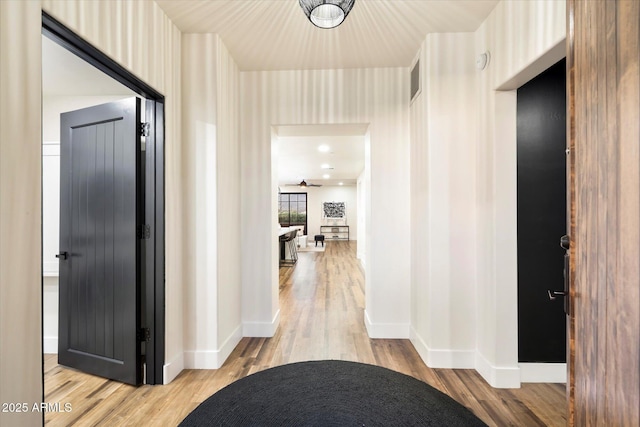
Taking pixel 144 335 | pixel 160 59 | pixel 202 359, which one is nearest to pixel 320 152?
pixel 160 59

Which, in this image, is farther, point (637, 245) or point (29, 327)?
point (29, 327)

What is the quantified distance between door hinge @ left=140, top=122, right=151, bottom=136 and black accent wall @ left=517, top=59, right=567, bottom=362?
285 centimetres

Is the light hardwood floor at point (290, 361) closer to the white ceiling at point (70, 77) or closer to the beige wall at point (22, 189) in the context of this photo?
the beige wall at point (22, 189)

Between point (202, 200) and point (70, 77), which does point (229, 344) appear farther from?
point (70, 77)

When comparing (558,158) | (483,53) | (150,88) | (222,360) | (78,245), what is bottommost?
(222,360)

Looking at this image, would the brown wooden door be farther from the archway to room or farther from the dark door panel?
the dark door panel

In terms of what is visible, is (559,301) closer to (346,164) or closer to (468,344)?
(468,344)

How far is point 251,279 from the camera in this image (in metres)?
3.00

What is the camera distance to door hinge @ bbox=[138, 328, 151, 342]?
2.11 m

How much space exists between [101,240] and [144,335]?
810 mm

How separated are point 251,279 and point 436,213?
6.46 feet

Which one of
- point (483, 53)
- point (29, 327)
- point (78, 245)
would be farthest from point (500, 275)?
point (78, 245)

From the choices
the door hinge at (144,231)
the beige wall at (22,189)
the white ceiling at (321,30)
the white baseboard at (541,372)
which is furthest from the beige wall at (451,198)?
the beige wall at (22,189)

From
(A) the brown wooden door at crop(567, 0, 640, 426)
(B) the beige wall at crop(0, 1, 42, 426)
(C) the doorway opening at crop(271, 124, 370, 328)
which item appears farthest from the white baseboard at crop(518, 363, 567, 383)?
(B) the beige wall at crop(0, 1, 42, 426)
